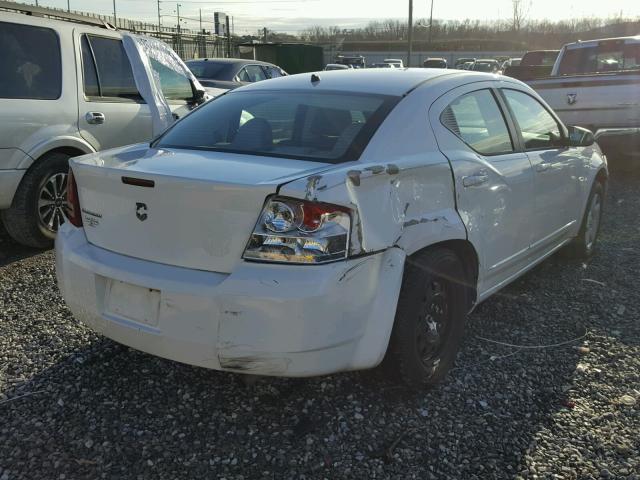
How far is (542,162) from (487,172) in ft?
2.81

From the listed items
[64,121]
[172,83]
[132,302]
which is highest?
[172,83]

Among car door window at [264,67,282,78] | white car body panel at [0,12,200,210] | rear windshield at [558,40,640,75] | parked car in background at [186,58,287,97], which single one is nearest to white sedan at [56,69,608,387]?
white car body panel at [0,12,200,210]

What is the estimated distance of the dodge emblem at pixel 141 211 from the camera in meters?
2.57

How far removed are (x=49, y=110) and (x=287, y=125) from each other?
268 cm

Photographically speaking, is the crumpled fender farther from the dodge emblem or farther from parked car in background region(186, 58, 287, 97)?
parked car in background region(186, 58, 287, 97)

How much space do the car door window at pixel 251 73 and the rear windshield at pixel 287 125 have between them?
28.4ft

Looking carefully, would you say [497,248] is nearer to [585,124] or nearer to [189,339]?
[189,339]

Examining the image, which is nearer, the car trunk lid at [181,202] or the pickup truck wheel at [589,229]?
the car trunk lid at [181,202]

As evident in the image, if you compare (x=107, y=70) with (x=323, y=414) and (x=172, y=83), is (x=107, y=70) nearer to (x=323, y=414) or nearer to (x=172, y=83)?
(x=172, y=83)

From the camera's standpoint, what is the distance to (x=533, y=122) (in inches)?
163

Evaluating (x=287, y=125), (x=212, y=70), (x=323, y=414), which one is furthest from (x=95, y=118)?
(x=212, y=70)

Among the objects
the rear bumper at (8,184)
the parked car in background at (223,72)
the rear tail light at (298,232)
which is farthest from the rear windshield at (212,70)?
the rear tail light at (298,232)

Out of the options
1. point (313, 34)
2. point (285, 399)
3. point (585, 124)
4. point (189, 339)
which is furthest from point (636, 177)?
point (313, 34)

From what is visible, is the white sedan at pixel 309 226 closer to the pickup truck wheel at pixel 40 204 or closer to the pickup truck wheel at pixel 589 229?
the pickup truck wheel at pixel 589 229
